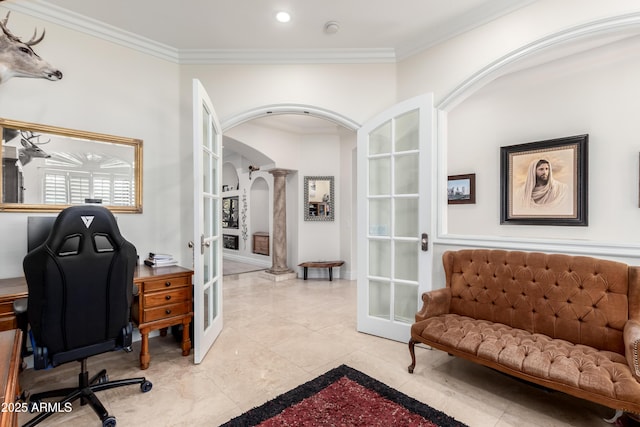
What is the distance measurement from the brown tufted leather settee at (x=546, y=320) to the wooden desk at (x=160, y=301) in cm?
199

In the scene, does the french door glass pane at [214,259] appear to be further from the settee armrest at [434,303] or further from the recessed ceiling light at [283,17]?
the recessed ceiling light at [283,17]

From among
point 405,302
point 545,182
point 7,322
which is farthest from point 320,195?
point 7,322

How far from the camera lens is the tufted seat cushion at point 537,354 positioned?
1614 millimetres

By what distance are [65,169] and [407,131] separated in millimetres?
3197

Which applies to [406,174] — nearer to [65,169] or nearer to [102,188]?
[102,188]

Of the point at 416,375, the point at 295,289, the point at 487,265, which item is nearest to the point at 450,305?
the point at 487,265

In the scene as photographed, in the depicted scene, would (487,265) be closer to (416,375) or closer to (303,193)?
(416,375)

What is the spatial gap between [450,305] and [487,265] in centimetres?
47

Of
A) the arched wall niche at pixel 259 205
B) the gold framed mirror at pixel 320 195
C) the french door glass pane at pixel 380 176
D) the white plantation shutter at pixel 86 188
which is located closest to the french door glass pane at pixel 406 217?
the french door glass pane at pixel 380 176

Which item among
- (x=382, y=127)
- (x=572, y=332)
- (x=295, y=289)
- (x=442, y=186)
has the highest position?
(x=382, y=127)

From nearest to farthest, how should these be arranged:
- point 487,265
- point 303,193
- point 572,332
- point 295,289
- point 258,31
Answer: point 572,332 → point 487,265 → point 258,31 → point 295,289 → point 303,193

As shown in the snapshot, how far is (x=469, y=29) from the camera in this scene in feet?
9.03

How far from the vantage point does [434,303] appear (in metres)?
2.53

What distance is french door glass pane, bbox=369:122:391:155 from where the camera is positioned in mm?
3172
